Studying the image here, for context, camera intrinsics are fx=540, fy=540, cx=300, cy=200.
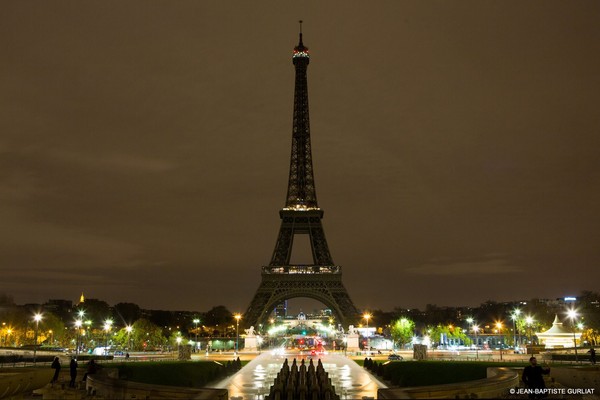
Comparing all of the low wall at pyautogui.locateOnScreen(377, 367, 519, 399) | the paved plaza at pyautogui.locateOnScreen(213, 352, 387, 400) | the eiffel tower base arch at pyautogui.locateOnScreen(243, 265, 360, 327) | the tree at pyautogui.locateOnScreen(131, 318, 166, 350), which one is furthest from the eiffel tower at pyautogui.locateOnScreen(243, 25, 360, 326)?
the low wall at pyautogui.locateOnScreen(377, 367, 519, 399)

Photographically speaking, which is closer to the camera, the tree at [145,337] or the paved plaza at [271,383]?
the paved plaza at [271,383]

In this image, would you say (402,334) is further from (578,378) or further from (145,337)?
(578,378)

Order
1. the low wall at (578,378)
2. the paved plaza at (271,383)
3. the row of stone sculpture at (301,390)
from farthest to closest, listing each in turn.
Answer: the paved plaza at (271,383) < the row of stone sculpture at (301,390) < the low wall at (578,378)

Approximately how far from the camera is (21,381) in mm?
23875

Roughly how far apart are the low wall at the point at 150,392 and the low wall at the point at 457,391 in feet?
15.9

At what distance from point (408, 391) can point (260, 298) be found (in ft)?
277

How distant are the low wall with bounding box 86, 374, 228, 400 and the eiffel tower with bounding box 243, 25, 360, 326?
77455 millimetres

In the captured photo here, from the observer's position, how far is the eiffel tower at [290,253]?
98.1m

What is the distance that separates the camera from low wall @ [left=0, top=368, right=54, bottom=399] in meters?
22.5

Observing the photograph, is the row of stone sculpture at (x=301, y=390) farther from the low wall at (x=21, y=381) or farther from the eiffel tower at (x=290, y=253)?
the eiffel tower at (x=290, y=253)

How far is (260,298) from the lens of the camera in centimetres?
9850

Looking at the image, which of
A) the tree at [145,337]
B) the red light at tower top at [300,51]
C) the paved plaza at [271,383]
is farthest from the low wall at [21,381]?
the red light at tower top at [300,51]

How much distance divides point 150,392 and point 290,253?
89.6 meters

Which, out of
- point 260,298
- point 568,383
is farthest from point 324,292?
point 568,383
